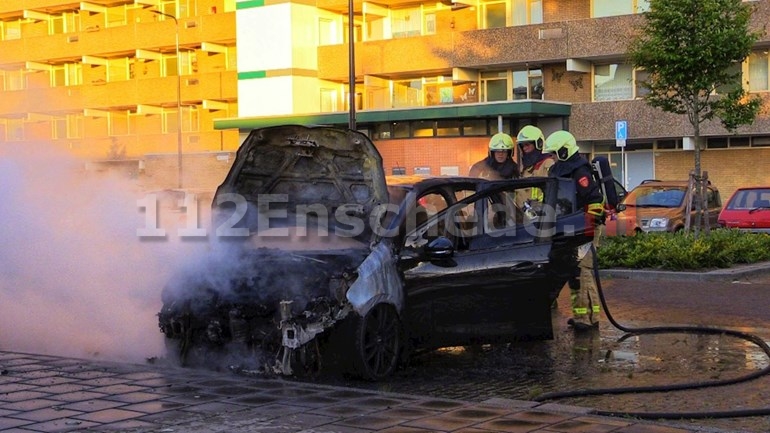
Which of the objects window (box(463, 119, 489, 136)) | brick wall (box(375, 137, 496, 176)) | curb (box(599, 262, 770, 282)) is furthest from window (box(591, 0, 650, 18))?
curb (box(599, 262, 770, 282))

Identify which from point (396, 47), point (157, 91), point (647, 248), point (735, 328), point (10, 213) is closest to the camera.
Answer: point (10, 213)

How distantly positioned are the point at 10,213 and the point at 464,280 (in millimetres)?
4342

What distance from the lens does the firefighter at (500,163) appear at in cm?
1141

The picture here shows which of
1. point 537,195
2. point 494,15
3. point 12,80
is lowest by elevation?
point 537,195

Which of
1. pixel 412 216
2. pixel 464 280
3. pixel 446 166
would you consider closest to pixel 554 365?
pixel 464 280

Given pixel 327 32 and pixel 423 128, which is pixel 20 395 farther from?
pixel 327 32

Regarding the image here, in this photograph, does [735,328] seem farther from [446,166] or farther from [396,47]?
[396,47]

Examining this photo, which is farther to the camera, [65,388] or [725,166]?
[725,166]

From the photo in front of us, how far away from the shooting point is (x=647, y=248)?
54.2 feet

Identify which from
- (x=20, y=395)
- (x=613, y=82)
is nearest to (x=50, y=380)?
(x=20, y=395)

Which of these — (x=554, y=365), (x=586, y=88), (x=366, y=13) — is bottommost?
(x=554, y=365)

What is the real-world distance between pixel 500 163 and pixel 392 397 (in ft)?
16.8

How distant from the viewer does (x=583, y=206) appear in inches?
404

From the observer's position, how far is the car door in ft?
26.9
